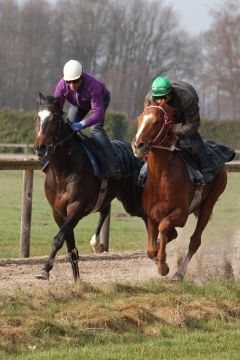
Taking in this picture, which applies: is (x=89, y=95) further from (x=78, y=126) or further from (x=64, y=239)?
(x=64, y=239)

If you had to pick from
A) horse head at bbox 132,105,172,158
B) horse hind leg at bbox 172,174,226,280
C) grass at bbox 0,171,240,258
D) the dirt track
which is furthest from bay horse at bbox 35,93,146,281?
grass at bbox 0,171,240,258

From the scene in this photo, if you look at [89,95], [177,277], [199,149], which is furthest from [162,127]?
[177,277]

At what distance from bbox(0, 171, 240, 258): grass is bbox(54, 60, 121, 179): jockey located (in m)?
2.05

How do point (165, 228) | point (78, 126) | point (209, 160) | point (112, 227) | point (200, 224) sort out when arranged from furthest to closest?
point (112, 227)
point (200, 224)
point (209, 160)
point (78, 126)
point (165, 228)

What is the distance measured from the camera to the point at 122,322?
7.40m

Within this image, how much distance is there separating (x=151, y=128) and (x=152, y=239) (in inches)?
45.0

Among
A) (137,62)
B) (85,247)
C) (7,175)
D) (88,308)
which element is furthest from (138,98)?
(88,308)

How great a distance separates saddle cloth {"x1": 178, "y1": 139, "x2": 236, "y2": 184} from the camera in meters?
9.76

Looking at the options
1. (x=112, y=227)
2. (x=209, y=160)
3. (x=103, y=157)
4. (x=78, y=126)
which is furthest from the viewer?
(x=112, y=227)

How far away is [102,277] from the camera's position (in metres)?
10.4

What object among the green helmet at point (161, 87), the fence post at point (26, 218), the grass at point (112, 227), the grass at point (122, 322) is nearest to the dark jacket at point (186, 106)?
the green helmet at point (161, 87)

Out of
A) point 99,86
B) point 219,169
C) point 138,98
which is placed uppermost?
point 99,86

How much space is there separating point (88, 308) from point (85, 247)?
597 cm

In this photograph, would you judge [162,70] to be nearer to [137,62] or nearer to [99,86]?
[137,62]
